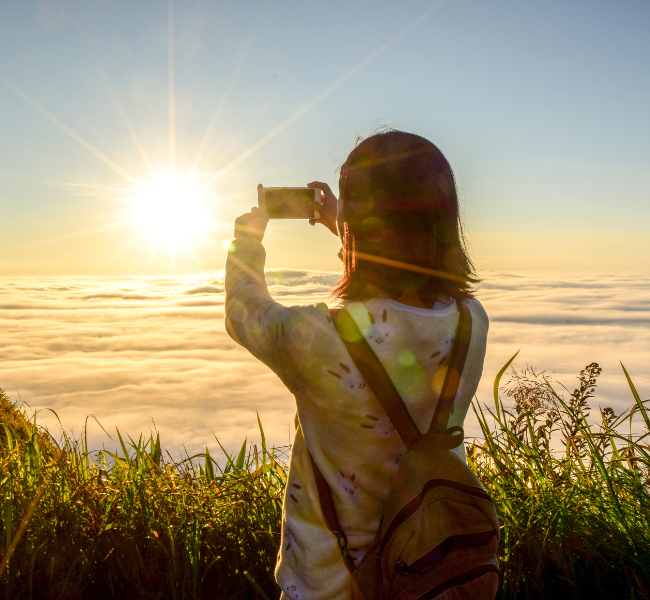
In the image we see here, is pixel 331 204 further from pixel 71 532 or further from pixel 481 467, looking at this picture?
pixel 71 532

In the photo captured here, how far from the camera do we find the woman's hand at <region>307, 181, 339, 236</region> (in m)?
2.09

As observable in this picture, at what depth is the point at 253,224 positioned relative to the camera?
1.90 metres

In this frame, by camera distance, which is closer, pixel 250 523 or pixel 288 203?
pixel 288 203

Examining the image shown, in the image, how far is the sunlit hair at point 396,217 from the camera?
160 cm

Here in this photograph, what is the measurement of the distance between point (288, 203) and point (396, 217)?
584 millimetres

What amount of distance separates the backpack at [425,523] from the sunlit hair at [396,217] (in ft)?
0.65

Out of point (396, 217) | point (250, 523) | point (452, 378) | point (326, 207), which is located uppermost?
point (326, 207)

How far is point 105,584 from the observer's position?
268 centimetres

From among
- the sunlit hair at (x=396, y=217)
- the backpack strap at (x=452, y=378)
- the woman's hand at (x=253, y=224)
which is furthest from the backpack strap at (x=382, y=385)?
the woman's hand at (x=253, y=224)

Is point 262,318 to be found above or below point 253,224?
below

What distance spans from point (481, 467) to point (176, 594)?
1.78 meters

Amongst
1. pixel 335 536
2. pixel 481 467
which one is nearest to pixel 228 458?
pixel 481 467

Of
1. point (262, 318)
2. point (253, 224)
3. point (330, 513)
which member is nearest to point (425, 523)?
point (330, 513)

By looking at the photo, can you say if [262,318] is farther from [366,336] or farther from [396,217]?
[396,217]
